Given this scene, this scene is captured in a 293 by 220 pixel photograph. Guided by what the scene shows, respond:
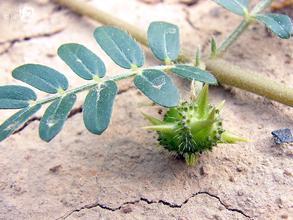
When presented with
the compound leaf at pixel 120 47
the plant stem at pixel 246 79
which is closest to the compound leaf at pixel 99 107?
the compound leaf at pixel 120 47

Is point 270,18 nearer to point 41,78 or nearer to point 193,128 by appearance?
point 193,128

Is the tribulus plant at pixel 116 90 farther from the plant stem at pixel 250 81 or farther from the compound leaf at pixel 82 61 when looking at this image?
the plant stem at pixel 250 81

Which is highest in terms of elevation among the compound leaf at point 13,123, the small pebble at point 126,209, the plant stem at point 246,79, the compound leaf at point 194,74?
the compound leaf at point 194,74

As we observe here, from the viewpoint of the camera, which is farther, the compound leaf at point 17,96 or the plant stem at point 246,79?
the plant stem at point 246,79

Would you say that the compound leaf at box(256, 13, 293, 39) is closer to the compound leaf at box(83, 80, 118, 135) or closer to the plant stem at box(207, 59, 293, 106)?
the plant stem at box(207, 59, 293, 106)

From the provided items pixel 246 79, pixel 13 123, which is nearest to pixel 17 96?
pixel 13 123

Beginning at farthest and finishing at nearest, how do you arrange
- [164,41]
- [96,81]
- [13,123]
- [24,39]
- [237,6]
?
[24,39], [237,6], [164,41], [96,81], [13,123]

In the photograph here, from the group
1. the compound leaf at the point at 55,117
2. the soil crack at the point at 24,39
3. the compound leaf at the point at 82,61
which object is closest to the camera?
the compound leaf at the point at 55,117

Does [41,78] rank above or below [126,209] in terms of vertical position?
above
